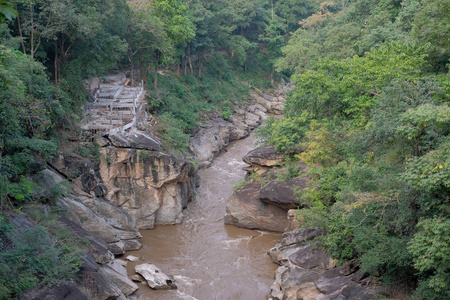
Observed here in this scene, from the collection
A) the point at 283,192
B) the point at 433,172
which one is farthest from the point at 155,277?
the point at 433,172

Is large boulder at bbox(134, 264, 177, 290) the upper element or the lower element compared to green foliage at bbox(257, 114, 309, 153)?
lower

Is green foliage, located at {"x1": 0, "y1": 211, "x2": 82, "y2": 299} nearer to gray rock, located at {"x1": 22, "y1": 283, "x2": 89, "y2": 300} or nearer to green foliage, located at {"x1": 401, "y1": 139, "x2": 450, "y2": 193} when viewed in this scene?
gray rock, located at {"x1": 22, "y1": 283, "x2": 89, "y2": 300}

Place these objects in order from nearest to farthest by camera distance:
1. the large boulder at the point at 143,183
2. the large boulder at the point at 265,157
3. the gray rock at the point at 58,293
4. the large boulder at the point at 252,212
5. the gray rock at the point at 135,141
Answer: the gray rock at the point at 58,293
the large boulder at the point at 252,212
the large boulder at the point at 143,183
the gray rock at the point at 135,141
the large boulder at the point at 265,157

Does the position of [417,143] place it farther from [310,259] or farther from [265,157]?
[265,157]

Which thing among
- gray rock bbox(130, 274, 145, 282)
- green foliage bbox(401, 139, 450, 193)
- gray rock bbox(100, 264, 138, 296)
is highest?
green foliage bbox(401, 139, 450, 193)

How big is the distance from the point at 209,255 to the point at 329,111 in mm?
11232

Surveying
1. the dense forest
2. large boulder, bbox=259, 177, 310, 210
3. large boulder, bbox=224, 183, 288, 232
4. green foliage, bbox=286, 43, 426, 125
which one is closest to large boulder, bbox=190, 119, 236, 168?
the dense forest

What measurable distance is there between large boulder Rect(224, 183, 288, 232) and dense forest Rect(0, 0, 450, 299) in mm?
2548

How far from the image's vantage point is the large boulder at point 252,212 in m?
21.0

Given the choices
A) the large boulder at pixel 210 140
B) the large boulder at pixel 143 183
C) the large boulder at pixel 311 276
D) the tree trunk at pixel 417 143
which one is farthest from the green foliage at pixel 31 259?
the large boulder at pixel 210 140

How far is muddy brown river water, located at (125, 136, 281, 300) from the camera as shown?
644 inches

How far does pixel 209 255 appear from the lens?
19297mm

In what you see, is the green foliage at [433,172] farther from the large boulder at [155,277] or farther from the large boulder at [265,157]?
the large boulder at [265,157]

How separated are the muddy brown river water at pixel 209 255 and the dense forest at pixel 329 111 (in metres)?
3.56
